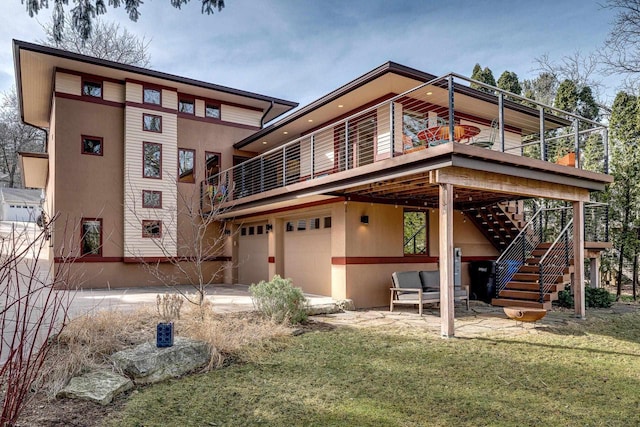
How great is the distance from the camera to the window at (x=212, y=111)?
16.5m

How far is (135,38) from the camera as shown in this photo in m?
24.4

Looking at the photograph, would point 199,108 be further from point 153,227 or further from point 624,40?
point 624,40

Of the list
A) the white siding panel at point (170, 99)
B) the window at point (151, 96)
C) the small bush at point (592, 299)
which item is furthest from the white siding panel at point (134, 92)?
the small bush at point (592, 299)

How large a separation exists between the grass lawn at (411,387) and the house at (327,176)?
1528mm

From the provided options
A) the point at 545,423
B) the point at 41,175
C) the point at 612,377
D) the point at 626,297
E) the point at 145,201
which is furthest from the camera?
the point at 41,175

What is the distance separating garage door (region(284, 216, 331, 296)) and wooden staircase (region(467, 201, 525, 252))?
15.3 feet

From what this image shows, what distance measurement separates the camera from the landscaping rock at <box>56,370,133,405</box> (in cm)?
457

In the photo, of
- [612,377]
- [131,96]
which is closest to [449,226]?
[612,377]

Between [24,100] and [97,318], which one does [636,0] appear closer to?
[97,318]

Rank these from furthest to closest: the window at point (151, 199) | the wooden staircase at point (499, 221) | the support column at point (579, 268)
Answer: the window at point (151, 199) → the wooden staircase at point (499, 221) → the support column at point (579, 268)

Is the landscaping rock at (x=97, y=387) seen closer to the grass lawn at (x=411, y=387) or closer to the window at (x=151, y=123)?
the grass lawn at (x=411, y=387)

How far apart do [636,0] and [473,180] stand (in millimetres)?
13599

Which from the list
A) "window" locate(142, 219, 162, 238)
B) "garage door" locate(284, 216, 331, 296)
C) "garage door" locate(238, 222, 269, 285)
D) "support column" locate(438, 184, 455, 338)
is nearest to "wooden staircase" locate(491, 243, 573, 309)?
"support column" locate(438, 184, 455, 338)

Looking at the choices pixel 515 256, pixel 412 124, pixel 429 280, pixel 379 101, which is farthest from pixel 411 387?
pixel 515 256
